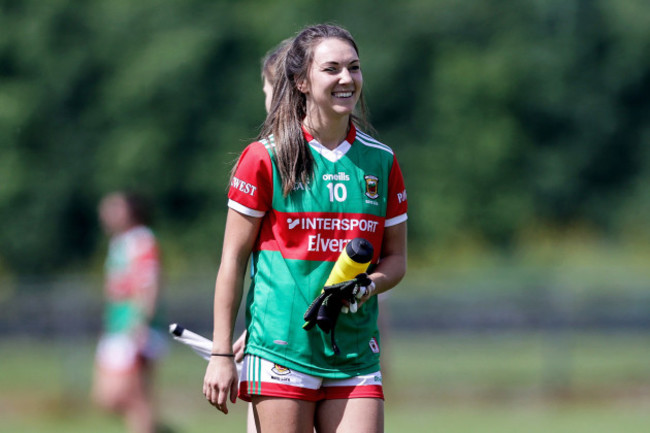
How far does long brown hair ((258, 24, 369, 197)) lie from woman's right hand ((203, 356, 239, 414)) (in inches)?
27.0

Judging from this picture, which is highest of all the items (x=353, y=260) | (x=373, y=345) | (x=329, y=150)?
(x=329, y=150)

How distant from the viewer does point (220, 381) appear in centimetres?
393

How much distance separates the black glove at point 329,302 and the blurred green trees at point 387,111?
25.9 metres

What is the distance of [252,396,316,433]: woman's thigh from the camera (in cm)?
391

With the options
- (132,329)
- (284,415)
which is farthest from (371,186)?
(132,329)

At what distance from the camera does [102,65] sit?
3070 cm

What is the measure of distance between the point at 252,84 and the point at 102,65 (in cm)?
448

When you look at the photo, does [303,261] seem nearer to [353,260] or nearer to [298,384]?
[353,260]

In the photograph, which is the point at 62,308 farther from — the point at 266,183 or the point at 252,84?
the point at 252,84

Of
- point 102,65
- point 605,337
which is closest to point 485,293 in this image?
point 605,337

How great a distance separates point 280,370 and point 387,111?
28585 millimetres

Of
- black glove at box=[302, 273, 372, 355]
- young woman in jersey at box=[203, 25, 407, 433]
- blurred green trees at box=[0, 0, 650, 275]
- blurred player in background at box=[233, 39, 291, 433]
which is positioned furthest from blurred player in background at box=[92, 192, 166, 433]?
blurred green trees at box=[0, 0, 650, 275]

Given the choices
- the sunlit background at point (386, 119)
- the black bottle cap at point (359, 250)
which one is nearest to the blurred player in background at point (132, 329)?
the black bottle cap at point (359, 250)

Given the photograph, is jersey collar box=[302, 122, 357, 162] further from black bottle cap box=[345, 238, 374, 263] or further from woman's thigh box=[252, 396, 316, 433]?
woman's thigh box=[252, 396, 316, 433]
